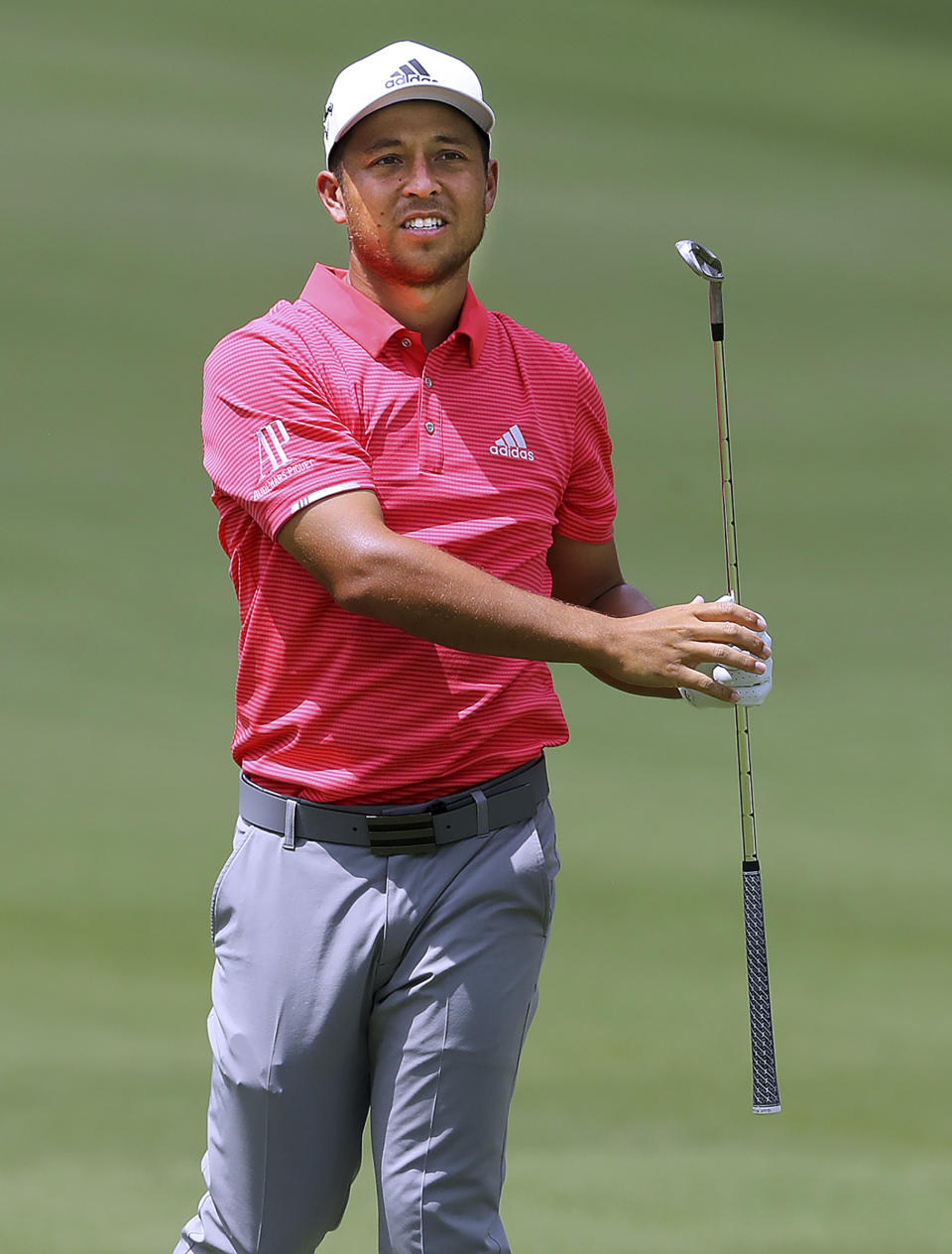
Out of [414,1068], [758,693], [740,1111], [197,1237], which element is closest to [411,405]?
[758,693]

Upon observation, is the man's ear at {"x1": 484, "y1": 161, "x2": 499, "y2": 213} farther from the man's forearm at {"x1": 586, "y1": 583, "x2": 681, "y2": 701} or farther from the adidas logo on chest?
the man's forearm at {"x1": 586, "y1": 583, "x2": 681, "y2": 701}

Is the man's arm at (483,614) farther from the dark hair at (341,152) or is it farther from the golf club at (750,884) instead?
the dark hair at (341,152)

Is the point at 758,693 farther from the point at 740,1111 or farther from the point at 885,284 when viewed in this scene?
the point at 885,284

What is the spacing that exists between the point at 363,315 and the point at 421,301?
6cm

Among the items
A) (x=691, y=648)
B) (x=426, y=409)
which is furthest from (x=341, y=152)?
(x=691, y=648)

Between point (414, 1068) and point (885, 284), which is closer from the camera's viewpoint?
point (414, 1068)

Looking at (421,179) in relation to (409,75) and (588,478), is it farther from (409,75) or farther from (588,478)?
A: (588,478)

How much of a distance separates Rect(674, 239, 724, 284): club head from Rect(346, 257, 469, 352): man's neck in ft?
0.70

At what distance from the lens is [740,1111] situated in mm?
2715

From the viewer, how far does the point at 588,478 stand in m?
1.89

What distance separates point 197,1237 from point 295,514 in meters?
0.72

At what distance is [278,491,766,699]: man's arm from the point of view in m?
1.53

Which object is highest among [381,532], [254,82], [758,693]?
[254,82]

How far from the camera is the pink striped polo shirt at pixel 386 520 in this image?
5.37ft
